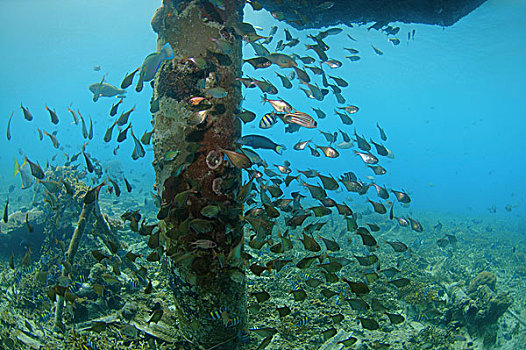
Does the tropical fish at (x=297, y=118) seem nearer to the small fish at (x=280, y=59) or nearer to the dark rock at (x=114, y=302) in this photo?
the small fish at (x=280, y=59)

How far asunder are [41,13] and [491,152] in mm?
216536

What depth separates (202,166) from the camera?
355cm

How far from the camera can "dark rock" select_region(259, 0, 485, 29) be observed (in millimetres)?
7988

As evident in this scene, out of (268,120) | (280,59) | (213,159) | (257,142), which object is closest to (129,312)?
(213,159)

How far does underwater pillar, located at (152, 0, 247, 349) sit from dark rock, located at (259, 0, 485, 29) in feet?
15.9

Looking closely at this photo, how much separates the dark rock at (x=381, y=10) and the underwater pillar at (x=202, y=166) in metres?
4.85

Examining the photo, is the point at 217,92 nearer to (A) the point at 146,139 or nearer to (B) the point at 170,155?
(B) the point at 170,155

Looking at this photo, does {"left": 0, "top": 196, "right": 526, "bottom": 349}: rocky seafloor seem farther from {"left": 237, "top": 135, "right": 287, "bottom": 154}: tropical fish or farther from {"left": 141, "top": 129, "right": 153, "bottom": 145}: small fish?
{"left": 141, "top": 129, "right": 153, "bottom": 145}: small fish

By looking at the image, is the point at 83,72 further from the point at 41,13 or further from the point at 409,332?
the point at 409,332

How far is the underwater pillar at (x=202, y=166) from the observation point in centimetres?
350

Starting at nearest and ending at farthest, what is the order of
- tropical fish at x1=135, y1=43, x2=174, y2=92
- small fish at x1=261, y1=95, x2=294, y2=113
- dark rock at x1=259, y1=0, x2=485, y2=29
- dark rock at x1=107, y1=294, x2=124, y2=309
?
tropical fish at x1=135, y1=43, x2=174, y2=92 → small fish at x1=261, y1=95, x2=294, y2=113 → dark rock at x1=107, y1=294, x2=124, y2=309 → dark rock at x1=259, y1=0, x2=485, y2=29

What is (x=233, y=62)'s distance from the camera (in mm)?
3871

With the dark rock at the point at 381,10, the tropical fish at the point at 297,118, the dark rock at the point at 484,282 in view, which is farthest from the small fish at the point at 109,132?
the dark rock at the point at 484,282

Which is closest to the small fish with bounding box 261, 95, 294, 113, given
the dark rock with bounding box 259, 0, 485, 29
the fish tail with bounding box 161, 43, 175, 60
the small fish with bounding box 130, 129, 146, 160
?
the fish tail with bounding box 161, 43, 175, 60
